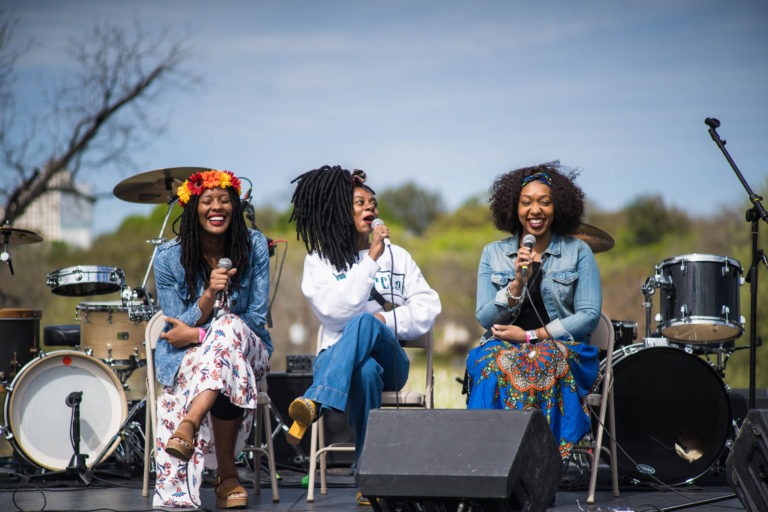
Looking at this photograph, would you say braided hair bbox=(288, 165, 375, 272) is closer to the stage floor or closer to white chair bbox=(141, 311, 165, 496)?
white chair bbox=(141, 311, 165, 496)

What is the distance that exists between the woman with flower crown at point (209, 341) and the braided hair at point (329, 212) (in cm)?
31

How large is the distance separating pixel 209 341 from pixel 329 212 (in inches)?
37.9

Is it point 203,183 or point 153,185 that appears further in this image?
point 153,185

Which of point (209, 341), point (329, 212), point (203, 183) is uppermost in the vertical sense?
point (203, 183)

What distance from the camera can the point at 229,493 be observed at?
11.2 ft

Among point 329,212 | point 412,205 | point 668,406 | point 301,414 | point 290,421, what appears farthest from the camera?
point 412,205

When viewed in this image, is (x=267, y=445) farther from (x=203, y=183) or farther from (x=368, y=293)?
(x=203, y=183)

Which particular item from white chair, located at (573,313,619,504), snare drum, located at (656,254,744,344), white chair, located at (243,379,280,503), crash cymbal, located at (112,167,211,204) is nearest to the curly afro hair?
white chair, located at (573,313,619,504)

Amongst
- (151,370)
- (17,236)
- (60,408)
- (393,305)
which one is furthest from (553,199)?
(17,236)

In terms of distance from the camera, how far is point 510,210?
3.87m

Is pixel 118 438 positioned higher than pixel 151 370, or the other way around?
pixel 151 370

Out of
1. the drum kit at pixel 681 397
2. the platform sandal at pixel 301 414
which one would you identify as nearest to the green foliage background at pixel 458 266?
the drum kit at pixel 681 397

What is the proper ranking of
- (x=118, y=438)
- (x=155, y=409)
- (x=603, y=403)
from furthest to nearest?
1. (x=118, y=438)
2. (x=155, y=409)
3. (x=603, y=403)

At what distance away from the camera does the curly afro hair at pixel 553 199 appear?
3789 mm
